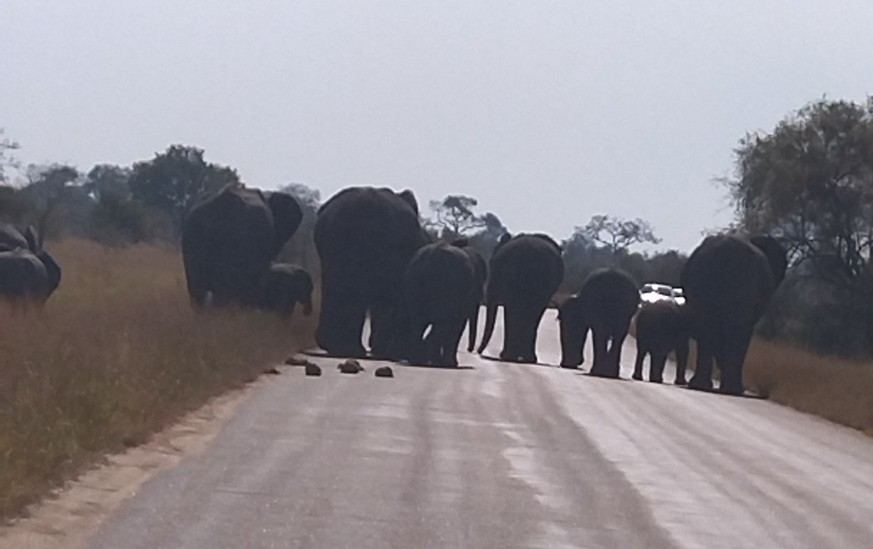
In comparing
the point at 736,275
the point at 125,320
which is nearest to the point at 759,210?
the point at 736,275

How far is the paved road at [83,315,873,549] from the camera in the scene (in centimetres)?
1116

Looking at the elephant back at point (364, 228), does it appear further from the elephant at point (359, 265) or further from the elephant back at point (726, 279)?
the elephant back at point (726, 279)

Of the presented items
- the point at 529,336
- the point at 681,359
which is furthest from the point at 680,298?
the point at 681,359

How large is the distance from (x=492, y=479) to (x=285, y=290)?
2311cm

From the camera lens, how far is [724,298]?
1266 inches

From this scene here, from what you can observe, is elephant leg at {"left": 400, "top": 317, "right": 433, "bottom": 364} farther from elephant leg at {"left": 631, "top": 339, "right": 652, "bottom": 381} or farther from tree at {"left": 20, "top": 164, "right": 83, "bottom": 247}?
tree at {"left": 20, "top": 164, "right": 83, "bottom": 247}

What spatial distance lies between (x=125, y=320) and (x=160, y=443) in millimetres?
11430

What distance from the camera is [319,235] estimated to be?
108 ft

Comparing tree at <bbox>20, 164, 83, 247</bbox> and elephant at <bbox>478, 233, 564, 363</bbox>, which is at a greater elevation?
tree at <bbox>20, 164, 83, 247</bbox>

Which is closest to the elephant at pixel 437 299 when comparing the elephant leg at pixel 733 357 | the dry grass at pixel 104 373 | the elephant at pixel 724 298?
the dry grass at pixel 104 373

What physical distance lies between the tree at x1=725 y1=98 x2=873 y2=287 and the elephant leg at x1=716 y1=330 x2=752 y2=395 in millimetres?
14968

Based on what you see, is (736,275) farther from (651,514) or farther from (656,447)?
(651,514)

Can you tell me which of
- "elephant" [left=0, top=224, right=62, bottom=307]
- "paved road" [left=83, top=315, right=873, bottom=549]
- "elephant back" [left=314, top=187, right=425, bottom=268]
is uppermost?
"elephant back" [left=314, top=187, right=425, bottom=268]

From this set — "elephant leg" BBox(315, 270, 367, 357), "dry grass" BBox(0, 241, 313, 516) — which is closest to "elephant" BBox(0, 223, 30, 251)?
"dry grass" BBox(0, 241, 313, 516)
